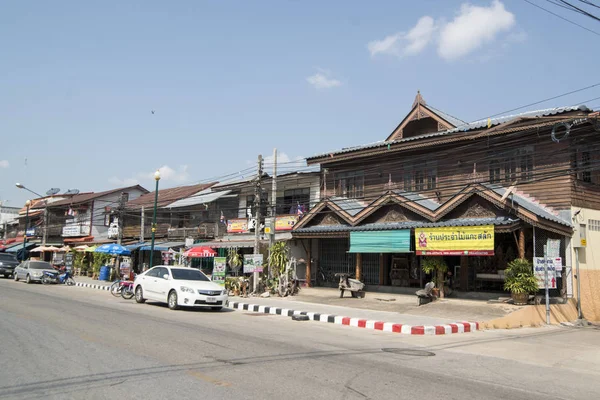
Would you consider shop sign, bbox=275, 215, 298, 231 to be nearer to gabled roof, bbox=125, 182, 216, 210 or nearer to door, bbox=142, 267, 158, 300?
door, bbox=142, 267, 158, 300

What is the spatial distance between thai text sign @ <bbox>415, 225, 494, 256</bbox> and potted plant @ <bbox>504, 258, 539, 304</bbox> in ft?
3.14

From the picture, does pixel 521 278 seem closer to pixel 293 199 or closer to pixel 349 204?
pixel 349 204

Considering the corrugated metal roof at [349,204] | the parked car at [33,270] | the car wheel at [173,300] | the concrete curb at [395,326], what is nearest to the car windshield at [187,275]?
the car wheel at [173,300]

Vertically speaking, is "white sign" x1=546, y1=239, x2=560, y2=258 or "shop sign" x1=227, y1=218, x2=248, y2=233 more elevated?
"shop sign" x1=227, y1=218, x2=248, y2=233

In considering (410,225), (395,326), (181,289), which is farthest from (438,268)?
(181,289)

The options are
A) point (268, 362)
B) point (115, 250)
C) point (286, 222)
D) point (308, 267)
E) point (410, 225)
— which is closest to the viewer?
point (268, 362)

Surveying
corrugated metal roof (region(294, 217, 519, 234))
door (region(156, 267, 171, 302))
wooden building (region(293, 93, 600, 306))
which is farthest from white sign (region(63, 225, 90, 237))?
door (region(156, 267, 171, 302))

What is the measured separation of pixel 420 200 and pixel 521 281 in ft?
20.9

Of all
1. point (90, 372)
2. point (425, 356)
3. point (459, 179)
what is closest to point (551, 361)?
point (425, 356)

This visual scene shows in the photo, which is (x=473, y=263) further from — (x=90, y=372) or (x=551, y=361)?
(x=90, y=372)

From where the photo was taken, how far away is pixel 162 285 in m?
17.9

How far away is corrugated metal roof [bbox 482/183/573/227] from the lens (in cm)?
1792

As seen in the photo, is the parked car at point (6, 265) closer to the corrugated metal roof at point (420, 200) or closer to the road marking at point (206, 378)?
the corrugated metal roof at point (420, 200)

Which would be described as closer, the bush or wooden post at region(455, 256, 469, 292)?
the bush
